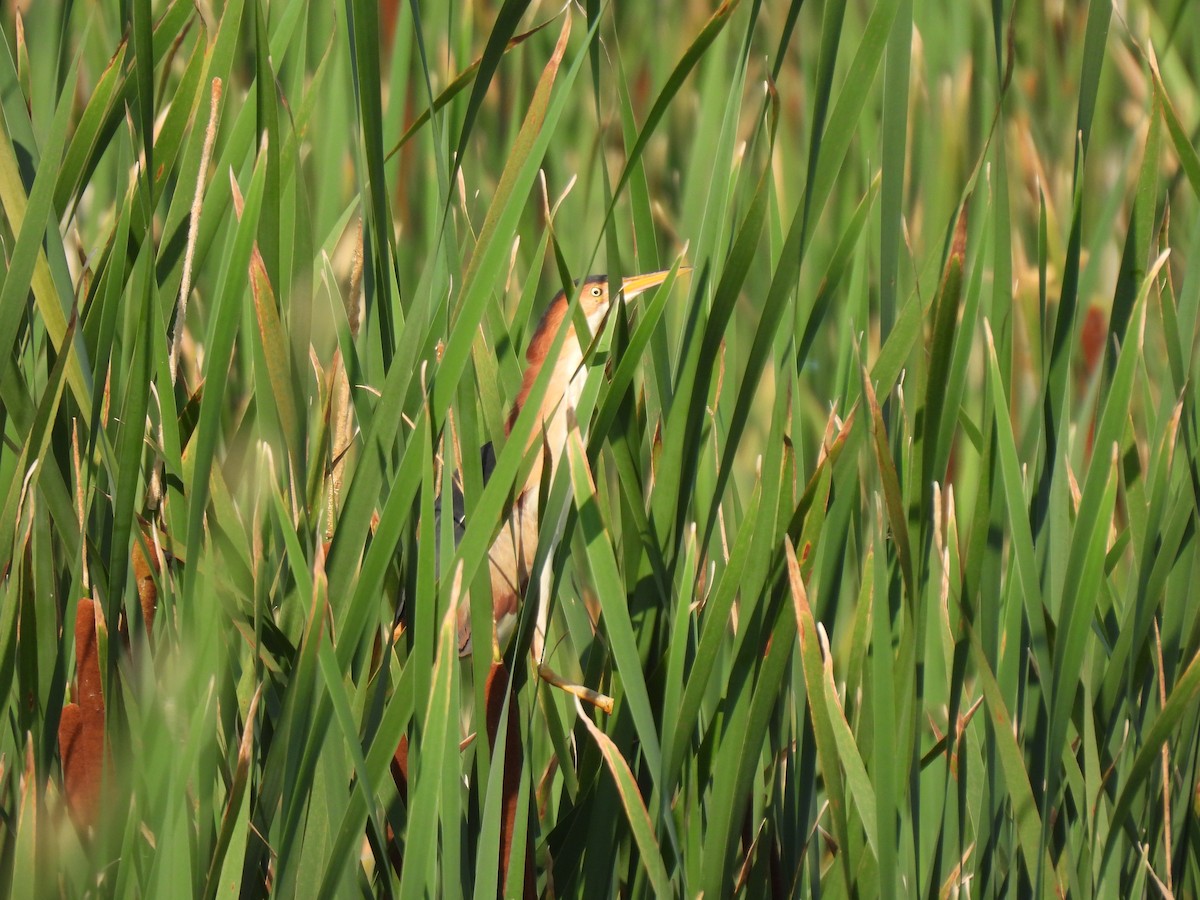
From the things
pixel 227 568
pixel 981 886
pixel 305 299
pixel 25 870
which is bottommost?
pixel 981 886

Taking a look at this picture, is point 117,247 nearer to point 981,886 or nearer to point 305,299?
point 305,299

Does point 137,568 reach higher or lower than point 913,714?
higher

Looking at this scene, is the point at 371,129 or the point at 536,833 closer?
the point at 371,129

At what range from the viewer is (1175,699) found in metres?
0.68

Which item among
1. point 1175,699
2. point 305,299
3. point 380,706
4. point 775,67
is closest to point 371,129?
point 305,299

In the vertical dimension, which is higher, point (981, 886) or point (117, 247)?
point (117, 247)

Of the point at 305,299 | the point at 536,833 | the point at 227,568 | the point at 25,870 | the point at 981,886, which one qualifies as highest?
the point at 305,299

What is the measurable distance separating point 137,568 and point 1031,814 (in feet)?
1.87

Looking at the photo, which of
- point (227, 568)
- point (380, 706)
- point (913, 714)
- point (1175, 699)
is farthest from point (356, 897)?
point (1175, 699)

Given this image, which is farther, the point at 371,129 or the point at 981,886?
the point at 981,886

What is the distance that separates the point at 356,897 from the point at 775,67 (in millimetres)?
495

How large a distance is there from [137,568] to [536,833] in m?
0.31

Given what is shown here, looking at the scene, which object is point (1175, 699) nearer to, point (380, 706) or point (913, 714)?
point (913, 714)

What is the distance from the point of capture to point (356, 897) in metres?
0.64
